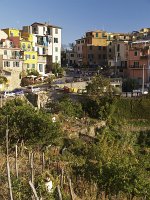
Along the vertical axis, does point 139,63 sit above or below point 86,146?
above

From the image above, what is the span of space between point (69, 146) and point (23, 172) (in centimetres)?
1145

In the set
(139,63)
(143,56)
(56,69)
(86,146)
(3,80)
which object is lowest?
(86,146)

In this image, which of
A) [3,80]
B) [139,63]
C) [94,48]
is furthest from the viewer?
[94,48]

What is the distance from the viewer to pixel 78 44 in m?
59.8

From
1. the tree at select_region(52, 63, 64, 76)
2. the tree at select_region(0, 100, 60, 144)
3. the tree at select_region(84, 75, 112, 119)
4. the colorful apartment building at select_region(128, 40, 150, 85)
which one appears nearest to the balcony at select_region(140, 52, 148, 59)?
the colorful apartment building at select_region(128, 40, 150, 85)

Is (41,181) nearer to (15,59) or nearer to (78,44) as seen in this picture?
(15,59)

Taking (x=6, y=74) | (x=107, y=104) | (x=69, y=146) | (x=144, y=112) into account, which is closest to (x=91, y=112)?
(x=107, y=104)

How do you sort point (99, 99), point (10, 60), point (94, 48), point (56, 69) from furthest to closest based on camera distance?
1. point (94, 48)
2. point (56, 69)
3. point (10, 60)
4. point (99, 99)

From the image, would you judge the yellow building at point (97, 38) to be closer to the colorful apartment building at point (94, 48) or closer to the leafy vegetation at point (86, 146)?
the colorful apartment building at point (94, 48)

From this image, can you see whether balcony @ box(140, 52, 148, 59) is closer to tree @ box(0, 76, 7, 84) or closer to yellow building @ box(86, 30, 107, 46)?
yellow building @ box(86, 30, 107, 46)

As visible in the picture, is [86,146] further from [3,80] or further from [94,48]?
[94,48]

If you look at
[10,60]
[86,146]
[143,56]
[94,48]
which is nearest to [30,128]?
[86,146]

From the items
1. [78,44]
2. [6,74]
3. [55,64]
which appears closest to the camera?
[6,74]

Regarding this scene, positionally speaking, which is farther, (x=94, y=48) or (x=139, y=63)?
(x=94, y=48)
